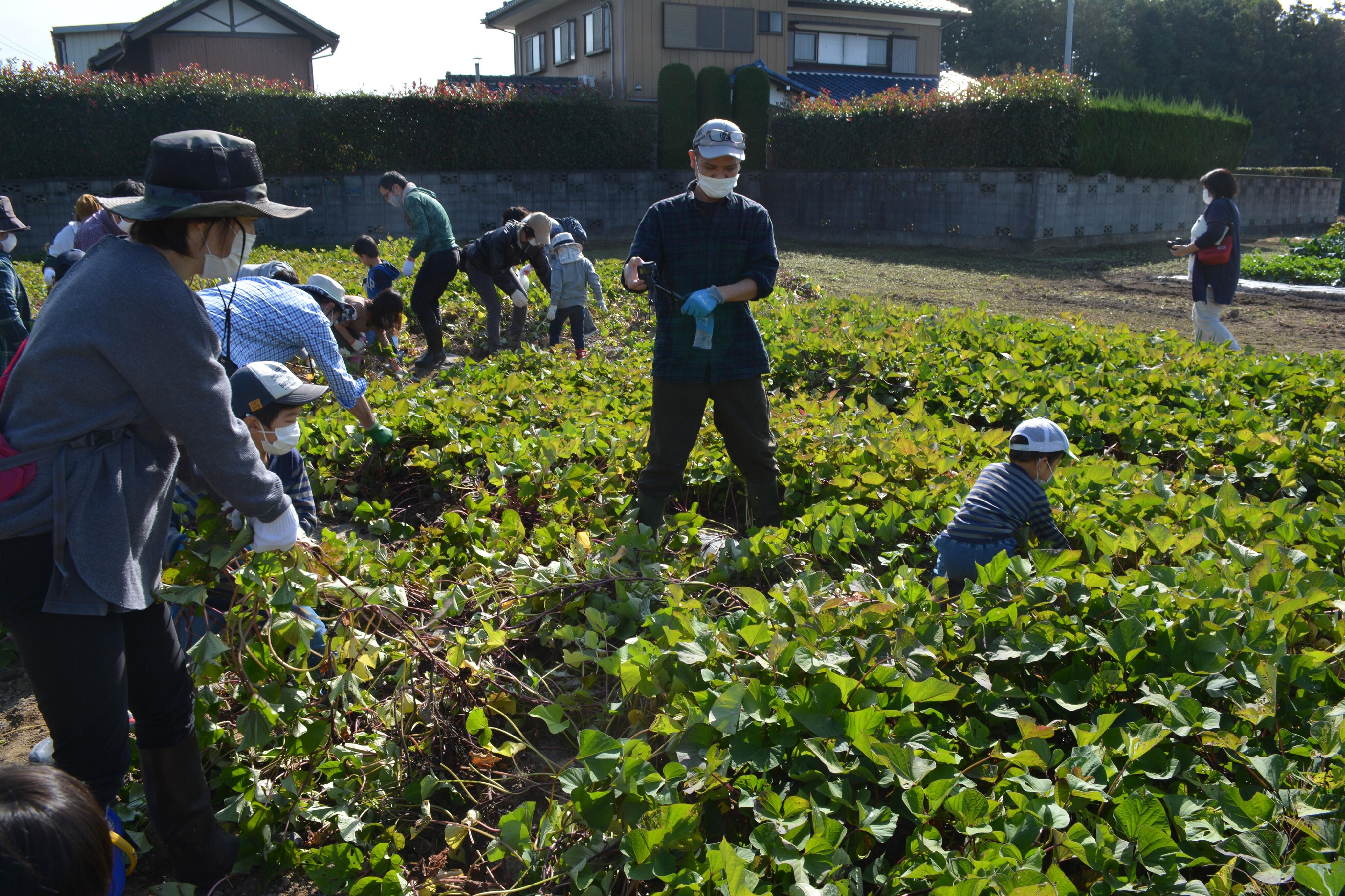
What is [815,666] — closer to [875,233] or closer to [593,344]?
[593,344]

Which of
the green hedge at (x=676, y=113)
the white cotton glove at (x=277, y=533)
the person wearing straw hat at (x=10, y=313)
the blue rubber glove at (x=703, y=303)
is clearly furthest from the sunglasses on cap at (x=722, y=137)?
the green hedge at (x=676, y=113)

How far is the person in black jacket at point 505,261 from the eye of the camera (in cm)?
912

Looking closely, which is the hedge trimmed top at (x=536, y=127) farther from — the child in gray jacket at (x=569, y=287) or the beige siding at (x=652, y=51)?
the child in gray jacket at (x=569, y=287)

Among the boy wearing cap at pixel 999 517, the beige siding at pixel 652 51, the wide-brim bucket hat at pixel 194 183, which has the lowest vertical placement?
the boy wearing cap at pixel 999 517

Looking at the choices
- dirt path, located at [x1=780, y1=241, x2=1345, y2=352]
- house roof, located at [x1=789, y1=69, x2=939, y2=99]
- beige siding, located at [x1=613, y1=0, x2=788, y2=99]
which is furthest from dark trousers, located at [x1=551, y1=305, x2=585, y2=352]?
house roof, located at [x1=789, y1=69, x2=939, y2=99]

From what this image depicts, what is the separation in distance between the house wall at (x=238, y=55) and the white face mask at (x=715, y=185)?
2469 cm

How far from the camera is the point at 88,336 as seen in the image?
6.49 ft

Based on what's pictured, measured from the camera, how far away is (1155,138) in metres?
18.3

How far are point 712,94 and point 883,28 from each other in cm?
850

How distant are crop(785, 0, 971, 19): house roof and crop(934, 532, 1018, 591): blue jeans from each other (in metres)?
26.5

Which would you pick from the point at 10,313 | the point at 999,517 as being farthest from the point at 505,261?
the point at 999,517

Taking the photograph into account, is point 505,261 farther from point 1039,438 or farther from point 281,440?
point 1039,438

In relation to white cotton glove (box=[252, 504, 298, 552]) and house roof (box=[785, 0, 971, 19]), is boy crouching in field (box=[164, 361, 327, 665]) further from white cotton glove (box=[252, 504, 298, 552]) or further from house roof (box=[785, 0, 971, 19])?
house roof (box=[785, 0, 971, 19])

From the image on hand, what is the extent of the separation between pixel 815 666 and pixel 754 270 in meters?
2.21
